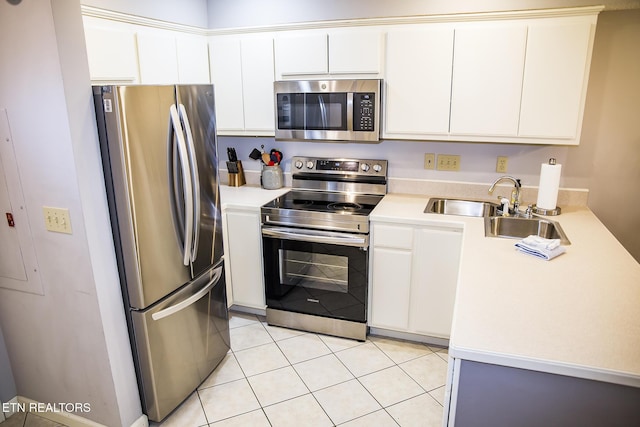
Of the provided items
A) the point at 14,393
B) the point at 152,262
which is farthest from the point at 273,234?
the point at 14,393

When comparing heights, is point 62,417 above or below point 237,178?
below

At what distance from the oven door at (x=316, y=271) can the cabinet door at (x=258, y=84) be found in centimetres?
79

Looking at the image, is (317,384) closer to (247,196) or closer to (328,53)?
(247,196)

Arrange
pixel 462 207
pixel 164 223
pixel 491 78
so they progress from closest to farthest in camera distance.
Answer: pixel 164 223 → pixel 491 78 → pixel 462 207

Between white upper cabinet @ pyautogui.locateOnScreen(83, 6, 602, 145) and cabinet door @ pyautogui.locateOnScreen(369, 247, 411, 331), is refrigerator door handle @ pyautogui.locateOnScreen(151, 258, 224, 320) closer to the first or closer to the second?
cabinet door @ pyautogui.locateOnScreen(369, 247, 411, 331)

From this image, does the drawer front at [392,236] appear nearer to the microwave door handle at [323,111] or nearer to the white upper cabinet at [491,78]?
the white upper cabinet at [491,78]

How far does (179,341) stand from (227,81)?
1.83 metres

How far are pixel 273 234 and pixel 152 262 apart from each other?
99 cm

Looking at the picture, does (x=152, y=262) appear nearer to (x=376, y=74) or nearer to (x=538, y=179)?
(x=376, y=74)

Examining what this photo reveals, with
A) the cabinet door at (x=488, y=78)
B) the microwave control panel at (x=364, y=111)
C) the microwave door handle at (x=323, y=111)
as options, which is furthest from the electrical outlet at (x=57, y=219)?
the cabinet door at (x=488, y=78)

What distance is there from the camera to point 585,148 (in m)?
2.65

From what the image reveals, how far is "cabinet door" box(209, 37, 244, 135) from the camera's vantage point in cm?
296

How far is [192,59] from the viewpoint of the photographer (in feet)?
9.42

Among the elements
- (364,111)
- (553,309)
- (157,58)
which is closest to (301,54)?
(364,111)
